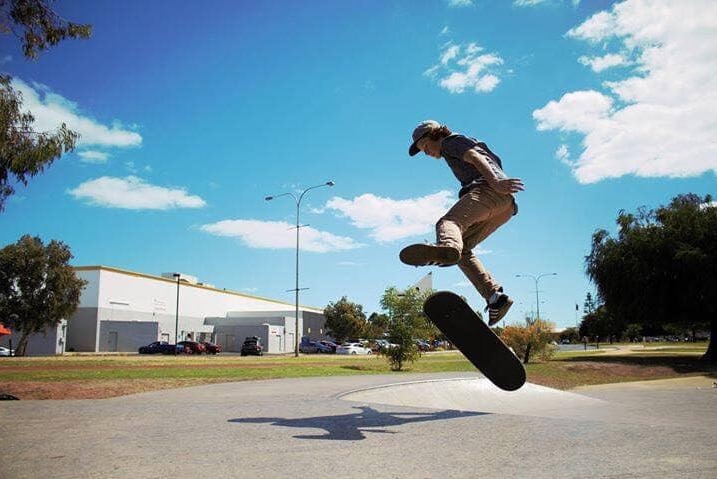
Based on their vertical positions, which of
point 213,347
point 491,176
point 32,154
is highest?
point 32,154

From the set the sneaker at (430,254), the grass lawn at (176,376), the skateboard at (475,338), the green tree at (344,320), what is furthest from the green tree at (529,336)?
the green tree at (344,320)

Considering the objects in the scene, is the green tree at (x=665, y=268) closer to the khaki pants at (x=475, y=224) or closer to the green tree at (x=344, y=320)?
the khaki pants at (x=475, y=224)

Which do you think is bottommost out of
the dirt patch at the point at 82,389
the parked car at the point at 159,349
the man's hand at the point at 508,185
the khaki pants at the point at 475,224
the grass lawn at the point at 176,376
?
the parked car at the point at 159,349

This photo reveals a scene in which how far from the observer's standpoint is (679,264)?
2753 cm

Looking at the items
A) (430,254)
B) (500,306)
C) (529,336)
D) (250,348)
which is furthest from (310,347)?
(430,254)

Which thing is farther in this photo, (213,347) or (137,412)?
(213,347)

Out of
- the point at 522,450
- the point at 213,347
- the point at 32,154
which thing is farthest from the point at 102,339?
the point at 522,450

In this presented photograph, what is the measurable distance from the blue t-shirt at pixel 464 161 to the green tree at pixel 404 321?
17.2 m

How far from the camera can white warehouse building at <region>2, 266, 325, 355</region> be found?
5450cm

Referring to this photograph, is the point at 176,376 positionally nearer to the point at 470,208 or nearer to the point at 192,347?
the point at 470,208

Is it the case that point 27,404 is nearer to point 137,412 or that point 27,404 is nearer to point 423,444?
point 137,412

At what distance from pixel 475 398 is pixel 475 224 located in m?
4.95

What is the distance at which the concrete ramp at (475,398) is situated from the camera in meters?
8.09

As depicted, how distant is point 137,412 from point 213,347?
164ft
